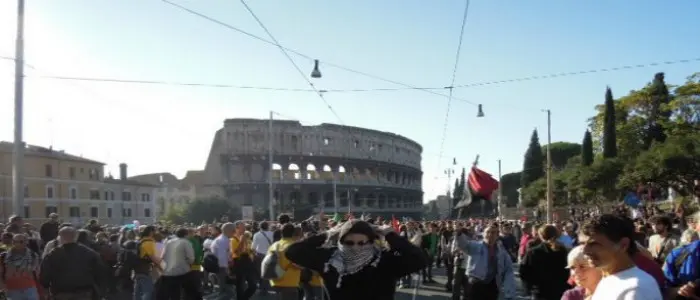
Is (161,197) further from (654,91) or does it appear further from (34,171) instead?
(654,91)

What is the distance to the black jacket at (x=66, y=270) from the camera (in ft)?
25.8

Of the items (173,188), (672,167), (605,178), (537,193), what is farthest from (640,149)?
(173,188)

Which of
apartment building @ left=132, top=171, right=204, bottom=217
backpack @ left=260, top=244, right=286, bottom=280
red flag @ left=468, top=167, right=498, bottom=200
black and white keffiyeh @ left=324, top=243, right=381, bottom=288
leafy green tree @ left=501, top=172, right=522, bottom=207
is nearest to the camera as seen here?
black and white keffiyeh @ left=324, top=243, right=381, bottom=288

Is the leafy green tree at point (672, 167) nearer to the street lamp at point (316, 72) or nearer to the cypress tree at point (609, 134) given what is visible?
the cypress tree at point (609, 134)

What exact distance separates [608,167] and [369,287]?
137 ft

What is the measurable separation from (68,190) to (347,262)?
72392mm

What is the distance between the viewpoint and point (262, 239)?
12.9 metres

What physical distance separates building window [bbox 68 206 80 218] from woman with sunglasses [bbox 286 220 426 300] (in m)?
72.2

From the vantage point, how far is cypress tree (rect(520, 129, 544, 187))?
8531 centimetres

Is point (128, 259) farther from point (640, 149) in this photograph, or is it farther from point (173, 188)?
point (173, 188)

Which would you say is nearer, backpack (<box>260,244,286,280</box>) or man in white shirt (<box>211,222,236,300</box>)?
backpack (<box>260,244,286,280</box>)

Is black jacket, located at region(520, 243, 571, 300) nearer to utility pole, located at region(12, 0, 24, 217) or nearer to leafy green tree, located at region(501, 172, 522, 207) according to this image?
utility pole, located at region(12, 0, 24, 217)

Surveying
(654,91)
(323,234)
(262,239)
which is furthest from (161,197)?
(323,234)

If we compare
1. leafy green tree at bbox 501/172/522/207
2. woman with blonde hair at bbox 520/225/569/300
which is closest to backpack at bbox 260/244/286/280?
woman with blonde hair at bbox 520/225/569/300
